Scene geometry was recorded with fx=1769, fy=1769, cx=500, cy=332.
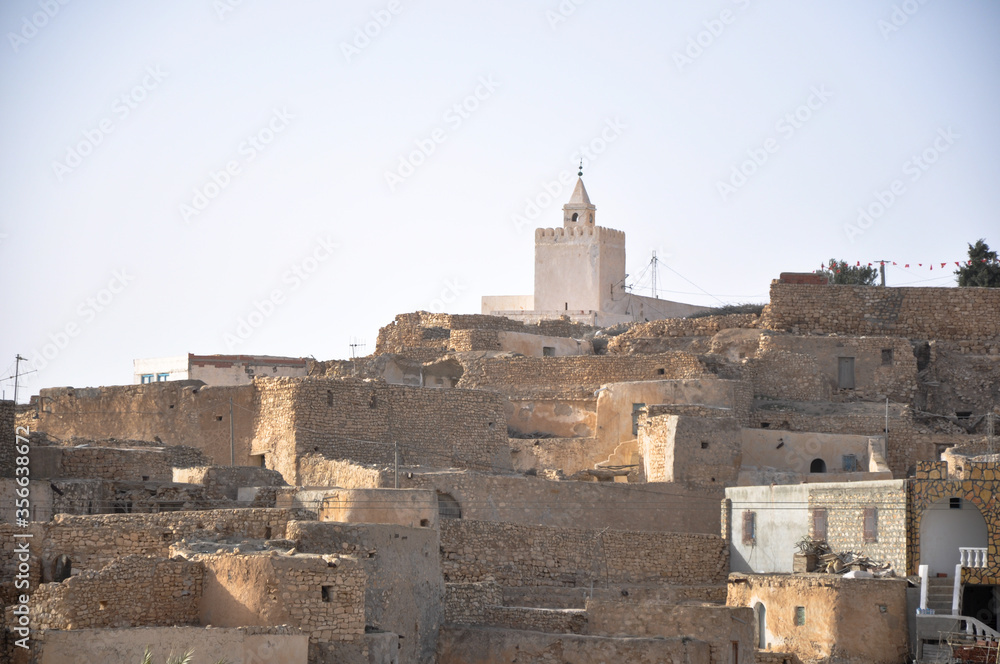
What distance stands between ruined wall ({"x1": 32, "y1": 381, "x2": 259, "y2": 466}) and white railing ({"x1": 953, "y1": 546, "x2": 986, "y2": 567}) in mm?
12379

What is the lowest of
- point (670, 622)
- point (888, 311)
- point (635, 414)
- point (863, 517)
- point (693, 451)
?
point (670, 622)

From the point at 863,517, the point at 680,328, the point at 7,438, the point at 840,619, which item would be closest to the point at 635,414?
the point at 680,328

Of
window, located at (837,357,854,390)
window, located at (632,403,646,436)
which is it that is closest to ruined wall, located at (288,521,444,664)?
window, located at (632,403,646,436)

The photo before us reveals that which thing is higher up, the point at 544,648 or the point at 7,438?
the point at 7,438

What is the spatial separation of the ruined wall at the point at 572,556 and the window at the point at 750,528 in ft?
1.31

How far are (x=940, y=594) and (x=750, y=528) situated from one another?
4007 mm

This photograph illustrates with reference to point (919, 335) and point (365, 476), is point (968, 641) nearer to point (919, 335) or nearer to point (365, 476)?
point (365, 476)

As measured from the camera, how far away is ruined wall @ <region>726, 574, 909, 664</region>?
1019 inches

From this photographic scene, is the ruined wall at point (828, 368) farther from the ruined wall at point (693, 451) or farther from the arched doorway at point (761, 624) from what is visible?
the arched doorway at point (761, 624)

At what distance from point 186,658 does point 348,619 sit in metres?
2.19

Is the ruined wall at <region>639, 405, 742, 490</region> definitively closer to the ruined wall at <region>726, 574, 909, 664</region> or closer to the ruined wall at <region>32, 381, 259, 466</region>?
the ruined wall at <region>726, 574, 909, 664</region>

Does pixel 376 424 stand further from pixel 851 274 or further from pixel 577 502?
pixel 851 274

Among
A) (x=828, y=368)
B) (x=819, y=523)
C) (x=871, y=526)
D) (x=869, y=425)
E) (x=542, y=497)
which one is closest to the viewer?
(x=871, y=526)

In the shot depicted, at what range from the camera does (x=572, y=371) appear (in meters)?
36.6
